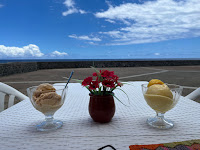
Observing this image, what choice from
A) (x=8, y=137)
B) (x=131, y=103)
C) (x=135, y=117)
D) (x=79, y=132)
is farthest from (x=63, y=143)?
(x=131, y=103)

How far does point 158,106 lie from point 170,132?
0.12 meters

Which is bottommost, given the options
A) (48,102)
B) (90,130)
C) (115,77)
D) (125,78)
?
(125,78)

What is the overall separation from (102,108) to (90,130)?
114 millimetres

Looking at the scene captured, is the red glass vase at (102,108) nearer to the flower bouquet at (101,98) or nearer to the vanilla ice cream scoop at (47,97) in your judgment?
the flower bouquet at (101,98)

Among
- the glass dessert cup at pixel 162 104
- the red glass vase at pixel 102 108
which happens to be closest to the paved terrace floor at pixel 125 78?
the glass dessert cup at pixel 162 104

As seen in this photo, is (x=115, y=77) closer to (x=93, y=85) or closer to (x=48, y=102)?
(x=93, y=85)

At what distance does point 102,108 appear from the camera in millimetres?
795

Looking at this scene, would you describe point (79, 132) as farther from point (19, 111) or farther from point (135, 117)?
point (19, 111)

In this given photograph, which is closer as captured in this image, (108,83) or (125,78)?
(108,83)

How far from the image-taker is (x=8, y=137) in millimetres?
688

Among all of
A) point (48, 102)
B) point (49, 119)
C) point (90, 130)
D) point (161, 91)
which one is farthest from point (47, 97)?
point (161, 91)

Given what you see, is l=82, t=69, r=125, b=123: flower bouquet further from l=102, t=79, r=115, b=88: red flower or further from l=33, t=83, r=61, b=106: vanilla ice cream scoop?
l=33, t=83, r=61, b=106: vanilla ice cream scoop

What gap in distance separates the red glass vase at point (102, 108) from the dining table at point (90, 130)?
0.09 ft

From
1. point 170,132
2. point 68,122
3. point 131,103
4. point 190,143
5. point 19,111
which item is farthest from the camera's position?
point 131,103
